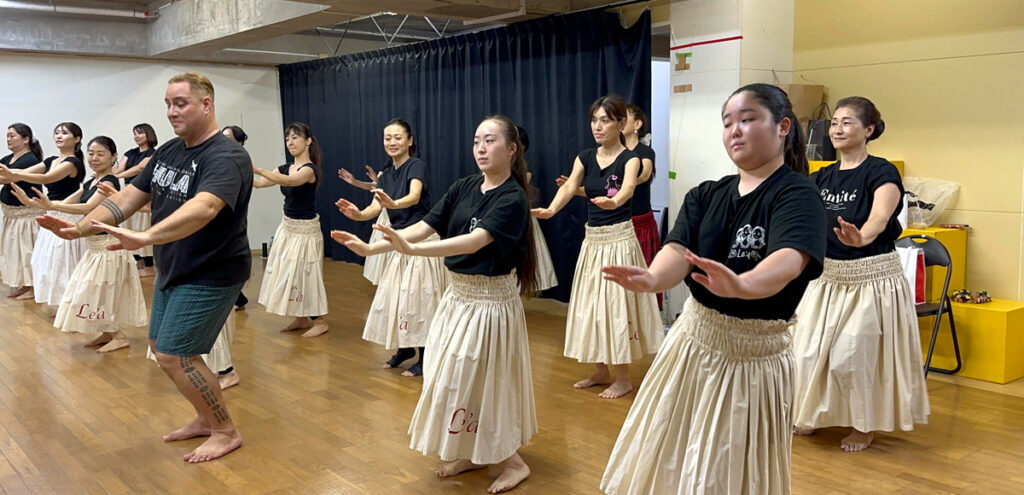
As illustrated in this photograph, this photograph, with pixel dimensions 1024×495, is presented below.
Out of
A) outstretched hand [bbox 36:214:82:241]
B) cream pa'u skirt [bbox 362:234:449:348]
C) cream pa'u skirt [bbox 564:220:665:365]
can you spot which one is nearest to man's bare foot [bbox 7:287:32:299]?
cream pa'u skirt [bbox 362:234:449:348]

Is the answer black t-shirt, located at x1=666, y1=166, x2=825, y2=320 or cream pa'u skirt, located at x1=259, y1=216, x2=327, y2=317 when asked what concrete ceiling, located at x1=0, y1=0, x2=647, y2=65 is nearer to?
cream pa'u skirt, located at x1=259, y1=216, x2=327, y2=317

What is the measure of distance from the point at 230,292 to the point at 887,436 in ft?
10.3

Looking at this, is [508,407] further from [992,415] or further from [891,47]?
[891,47]

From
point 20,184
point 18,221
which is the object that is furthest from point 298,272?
point 18,221

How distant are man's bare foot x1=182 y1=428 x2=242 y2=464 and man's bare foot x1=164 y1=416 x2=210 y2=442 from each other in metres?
0.21

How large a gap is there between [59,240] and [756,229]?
5.97 metres

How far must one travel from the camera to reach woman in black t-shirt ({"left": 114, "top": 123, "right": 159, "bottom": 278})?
7784 mm

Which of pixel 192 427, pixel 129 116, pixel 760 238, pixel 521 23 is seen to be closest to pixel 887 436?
pixel 760 238

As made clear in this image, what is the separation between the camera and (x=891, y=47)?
5395 mm

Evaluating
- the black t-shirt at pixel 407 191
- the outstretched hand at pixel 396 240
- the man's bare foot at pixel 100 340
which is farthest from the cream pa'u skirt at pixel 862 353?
the man's bare foot at pixel 100 340

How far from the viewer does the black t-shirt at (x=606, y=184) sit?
444 centimetres

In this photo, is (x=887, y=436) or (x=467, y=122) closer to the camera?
(x=887, y=436)

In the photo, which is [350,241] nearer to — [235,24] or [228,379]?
[228,379]

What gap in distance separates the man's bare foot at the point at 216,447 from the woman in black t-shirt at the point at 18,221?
14.1ft
